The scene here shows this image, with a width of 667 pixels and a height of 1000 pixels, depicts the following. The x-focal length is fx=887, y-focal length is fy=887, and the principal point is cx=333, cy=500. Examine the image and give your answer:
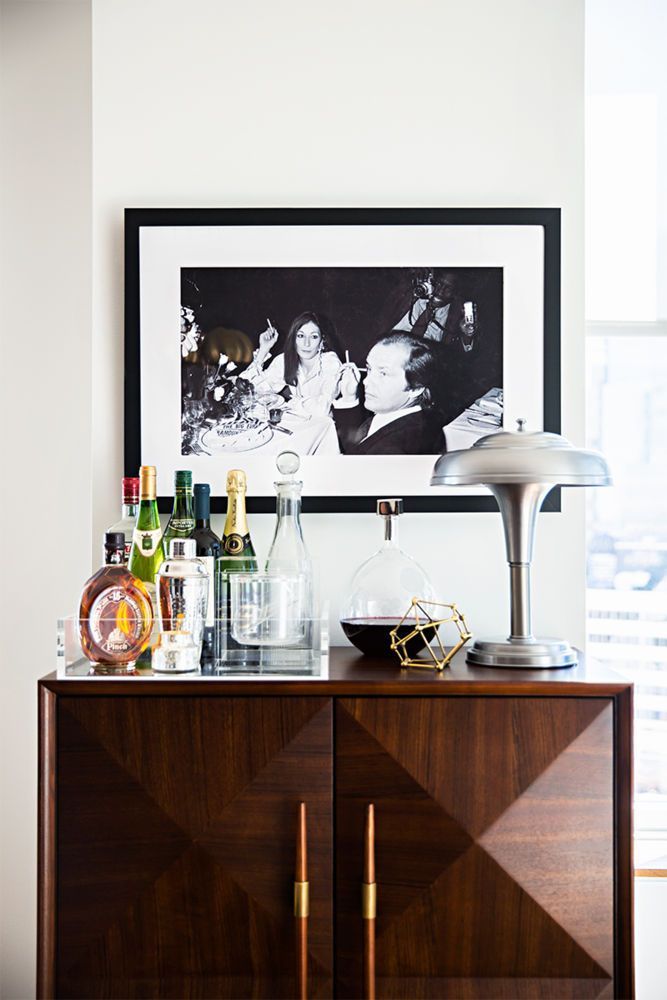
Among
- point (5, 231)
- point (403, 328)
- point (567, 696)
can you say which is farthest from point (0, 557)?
point (567, 696)

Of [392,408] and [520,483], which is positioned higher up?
[392,408]

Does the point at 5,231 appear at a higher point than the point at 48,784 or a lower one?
higher

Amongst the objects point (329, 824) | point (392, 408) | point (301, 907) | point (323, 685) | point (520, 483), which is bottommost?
point (301, 907)

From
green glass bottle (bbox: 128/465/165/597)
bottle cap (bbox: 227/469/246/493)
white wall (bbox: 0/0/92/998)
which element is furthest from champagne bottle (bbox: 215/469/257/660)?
white wall (bbox: 0/0/92/998)

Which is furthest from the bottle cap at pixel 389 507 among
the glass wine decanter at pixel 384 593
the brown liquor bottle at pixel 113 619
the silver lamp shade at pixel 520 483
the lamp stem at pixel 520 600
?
the brown liquor bottle at pixel 113 619

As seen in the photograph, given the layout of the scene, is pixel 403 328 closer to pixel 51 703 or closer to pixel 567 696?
pixel 567 696

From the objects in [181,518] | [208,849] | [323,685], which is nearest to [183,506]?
[181,518]

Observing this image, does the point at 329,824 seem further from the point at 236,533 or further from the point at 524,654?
the point at 236,533

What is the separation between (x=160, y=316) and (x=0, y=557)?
627 mm

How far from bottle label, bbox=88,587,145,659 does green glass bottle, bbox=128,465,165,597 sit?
0.18 metres

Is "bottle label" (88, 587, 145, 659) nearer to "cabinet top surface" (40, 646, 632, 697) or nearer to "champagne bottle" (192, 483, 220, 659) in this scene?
"cabinet top surface" (40, 646, 632, 697)

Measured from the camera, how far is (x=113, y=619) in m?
1.47

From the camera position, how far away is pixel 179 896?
55.6 inches

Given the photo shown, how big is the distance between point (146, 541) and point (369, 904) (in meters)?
0.76
